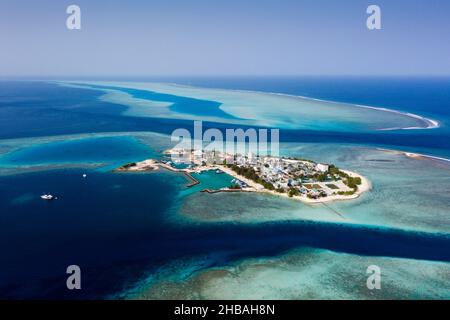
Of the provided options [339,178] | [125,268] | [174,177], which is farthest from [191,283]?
[339,178]

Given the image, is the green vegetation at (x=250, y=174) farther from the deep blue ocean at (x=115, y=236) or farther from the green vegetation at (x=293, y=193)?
the deep blue ocean at (x=115, y=236)

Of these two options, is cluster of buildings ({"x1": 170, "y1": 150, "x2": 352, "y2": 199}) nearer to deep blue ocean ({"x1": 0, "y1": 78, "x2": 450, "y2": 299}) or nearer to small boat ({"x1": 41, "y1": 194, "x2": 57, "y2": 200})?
deep blue ocean ({"x1": 0, "y1": 78, "x2": 450, "y2": 299})

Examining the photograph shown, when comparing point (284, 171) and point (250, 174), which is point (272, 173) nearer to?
point (284, 171)

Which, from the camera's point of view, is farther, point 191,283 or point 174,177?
point 174,177

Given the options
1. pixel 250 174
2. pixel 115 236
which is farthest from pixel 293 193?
pixel 115 236

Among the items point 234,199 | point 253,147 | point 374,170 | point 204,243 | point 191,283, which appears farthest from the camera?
point 253,147

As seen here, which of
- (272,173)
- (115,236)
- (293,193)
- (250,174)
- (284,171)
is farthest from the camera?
(284,171)
